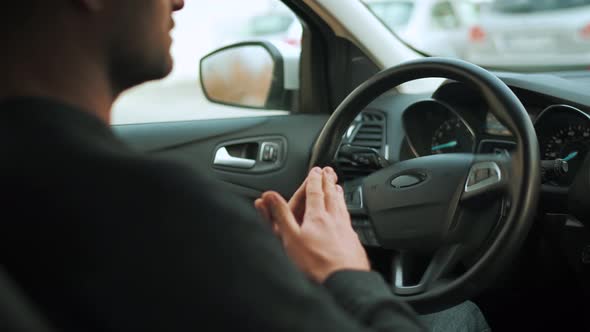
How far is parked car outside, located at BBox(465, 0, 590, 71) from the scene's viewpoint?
591 centimetres

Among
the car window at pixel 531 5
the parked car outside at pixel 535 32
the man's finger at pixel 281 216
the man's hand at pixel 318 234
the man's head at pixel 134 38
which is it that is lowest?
the parked car outside at pixel 535 32

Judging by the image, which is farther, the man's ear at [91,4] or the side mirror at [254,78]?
the side mirror at [254,78]

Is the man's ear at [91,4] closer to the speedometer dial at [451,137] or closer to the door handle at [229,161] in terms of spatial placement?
the speedometer dial at [451,137]

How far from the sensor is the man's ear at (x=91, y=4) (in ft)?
2.39

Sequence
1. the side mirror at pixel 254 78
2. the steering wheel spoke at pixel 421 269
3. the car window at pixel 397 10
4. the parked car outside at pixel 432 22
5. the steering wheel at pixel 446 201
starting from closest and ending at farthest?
1. the steering wheel at pixel 446 201
2. the steering wheel spoke at pixel 421 269
3. the side mirror at pixel 254 78
4. the car window at pixel 397 10
5. the parked car outside at pixel 432 22

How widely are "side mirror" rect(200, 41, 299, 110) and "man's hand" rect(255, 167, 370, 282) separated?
5.53 feet

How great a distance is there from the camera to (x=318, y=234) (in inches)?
37.5

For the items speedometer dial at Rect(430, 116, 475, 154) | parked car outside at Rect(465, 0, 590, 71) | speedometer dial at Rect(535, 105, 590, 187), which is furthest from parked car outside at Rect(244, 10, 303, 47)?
parked car outside at Rect(465, 0, 590, 71)

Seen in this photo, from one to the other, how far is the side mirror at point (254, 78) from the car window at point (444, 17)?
4.63m

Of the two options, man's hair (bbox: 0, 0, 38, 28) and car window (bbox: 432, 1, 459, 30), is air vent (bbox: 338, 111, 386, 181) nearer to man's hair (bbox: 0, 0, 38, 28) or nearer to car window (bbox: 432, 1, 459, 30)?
man's hair (bbox: 0, 0, 38, 28)

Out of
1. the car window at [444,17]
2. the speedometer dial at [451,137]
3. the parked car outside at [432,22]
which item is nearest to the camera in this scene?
the speedometer dial at [451,137]

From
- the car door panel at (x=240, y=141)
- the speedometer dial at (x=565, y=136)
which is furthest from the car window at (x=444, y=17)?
the speedometer dial at (x=565, y=136)

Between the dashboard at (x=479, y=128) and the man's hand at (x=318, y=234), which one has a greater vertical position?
the man's hand at (x=318, y=234)

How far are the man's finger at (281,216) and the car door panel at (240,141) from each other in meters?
1.45
